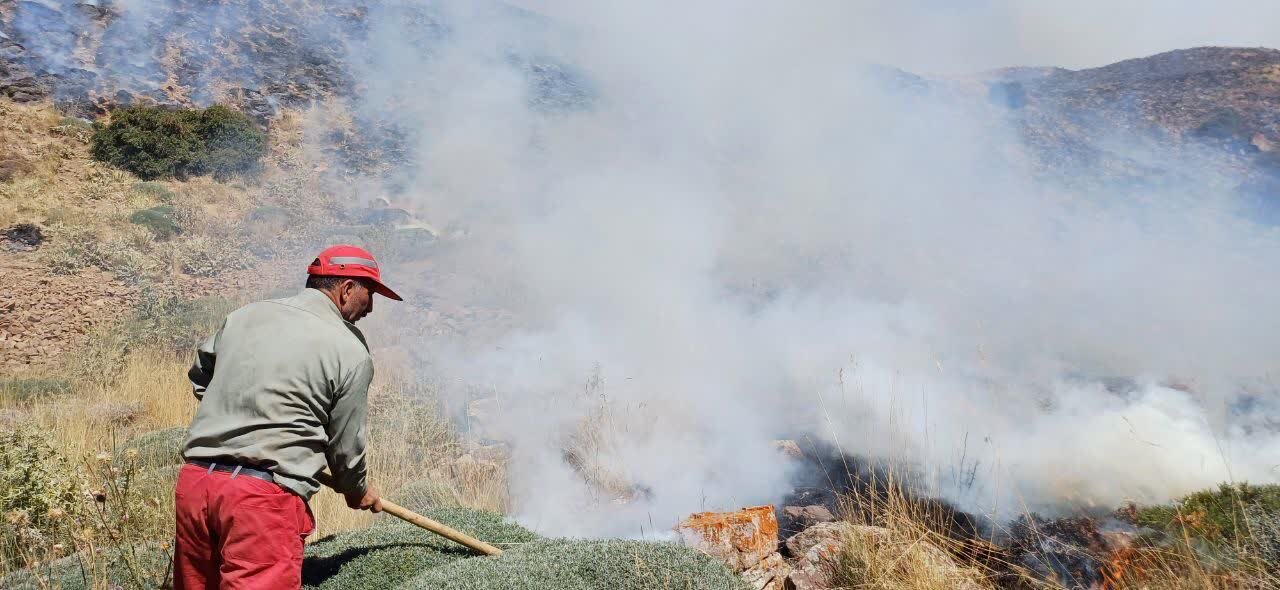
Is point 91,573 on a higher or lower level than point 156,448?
higher

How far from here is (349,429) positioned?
8.02 feet

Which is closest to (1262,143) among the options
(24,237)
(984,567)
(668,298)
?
(668,298)

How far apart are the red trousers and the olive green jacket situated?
0.08 meters

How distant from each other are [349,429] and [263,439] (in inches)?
12.2

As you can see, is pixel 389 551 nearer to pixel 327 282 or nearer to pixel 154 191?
pixel 327 282

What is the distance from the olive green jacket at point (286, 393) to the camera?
2199 millimetres

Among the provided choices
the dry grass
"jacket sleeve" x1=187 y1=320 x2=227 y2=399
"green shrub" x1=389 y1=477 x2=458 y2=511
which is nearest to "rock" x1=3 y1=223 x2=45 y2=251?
"green shrub" x1=389 y1=477 x2=458 y2=511

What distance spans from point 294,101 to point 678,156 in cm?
1136

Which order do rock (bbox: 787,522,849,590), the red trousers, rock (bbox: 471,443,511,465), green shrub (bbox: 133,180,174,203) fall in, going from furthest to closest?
1. green shrub (bbox: 133,180,174,203)
2. rock (bbox: 471,443,511,465)
3. rock (bbox: 787,522,849,590)
4. the red trousers

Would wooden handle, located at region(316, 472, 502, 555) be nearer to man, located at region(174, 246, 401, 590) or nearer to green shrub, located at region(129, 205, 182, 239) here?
man, located at region(174, 246, 401, 590)

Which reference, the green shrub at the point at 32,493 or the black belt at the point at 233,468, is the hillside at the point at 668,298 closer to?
the green shrub at the point at 32,493

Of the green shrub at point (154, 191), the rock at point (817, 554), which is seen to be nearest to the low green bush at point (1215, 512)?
the rock at point (817, 554)

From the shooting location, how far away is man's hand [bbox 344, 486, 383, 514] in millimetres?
2643

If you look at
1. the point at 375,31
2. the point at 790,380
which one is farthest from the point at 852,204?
the point at 375,31
